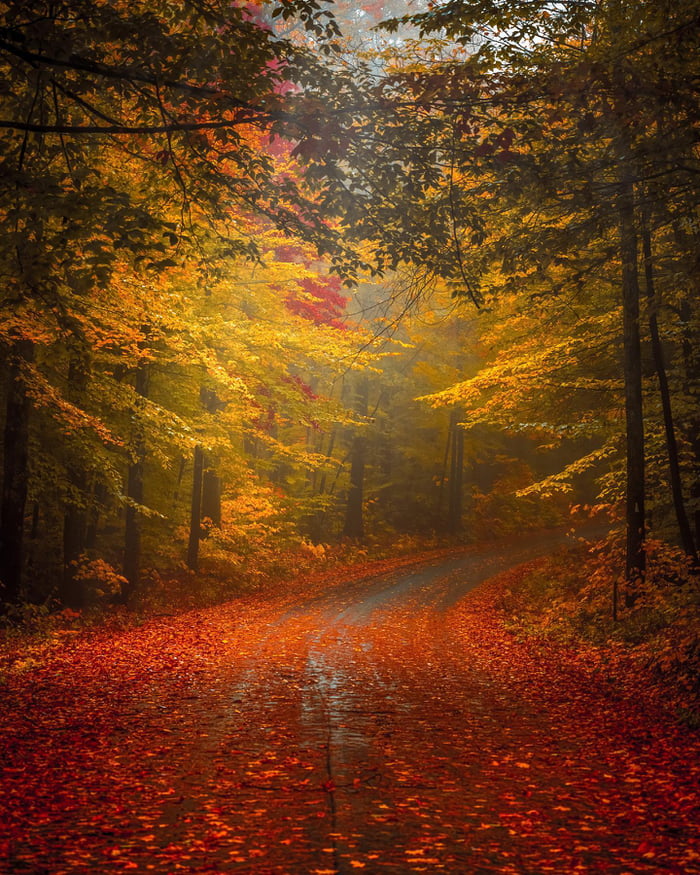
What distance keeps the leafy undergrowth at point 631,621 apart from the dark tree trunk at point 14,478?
9.86 metres

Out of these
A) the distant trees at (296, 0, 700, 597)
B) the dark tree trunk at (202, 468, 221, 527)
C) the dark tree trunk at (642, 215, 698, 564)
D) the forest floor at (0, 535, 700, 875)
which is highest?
the distant trees at (296, 0, 700, 597)

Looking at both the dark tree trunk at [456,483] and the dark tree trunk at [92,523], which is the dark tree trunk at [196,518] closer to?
the dark tree trunk at [92,523]

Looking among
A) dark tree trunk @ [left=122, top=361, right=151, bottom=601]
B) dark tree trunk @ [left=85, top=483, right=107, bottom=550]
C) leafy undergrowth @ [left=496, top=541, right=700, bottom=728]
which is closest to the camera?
leafy undergrowth @ [left=496, top=541, right=700, bottom=728]

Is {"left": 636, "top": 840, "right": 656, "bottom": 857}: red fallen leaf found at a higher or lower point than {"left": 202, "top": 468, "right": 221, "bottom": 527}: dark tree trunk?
lower

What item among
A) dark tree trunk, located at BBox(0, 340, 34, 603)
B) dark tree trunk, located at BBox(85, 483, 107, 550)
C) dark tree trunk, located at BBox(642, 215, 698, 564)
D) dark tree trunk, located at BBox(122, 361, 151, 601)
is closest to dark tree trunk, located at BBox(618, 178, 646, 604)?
dark tree trunk, located at BBox(642, 215, 698, 564)

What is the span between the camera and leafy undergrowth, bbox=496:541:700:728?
8.95 m

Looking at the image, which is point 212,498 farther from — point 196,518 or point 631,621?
point 631,621

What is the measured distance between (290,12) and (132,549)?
1328cm

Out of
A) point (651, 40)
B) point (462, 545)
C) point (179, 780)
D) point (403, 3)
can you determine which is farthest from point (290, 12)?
point (403, 3)

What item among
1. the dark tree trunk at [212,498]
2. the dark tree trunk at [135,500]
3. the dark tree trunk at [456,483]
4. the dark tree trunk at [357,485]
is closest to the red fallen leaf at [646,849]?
the dark tree trunk at [135,500]

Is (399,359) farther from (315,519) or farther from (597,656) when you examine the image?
(597,656)

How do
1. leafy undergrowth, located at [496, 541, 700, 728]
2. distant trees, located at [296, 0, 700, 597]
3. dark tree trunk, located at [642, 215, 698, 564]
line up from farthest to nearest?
dark tree trunk, located at [642, 215, 698, 564], leafy undergrowth, located at [496, 541, 700, 728], distant trees, located at [296, 0, 700, 597]

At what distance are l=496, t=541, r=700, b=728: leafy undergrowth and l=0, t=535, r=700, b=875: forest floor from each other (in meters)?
0.22

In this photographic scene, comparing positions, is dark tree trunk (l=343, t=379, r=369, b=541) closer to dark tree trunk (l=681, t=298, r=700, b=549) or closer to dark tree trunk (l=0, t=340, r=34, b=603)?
dark tree trunk (l=681, t=298, r=700, b=549)
